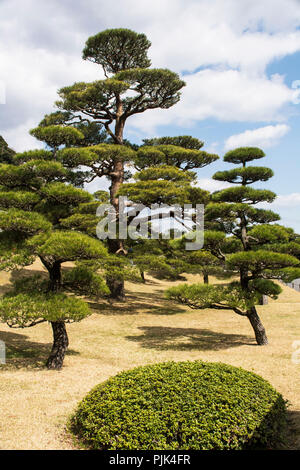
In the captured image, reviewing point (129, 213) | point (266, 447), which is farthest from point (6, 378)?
point (129, 213)

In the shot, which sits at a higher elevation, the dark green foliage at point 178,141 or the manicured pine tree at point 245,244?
the dark green foliage at point 178,141

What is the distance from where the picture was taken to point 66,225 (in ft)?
31.9

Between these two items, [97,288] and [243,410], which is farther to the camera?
[97,288]

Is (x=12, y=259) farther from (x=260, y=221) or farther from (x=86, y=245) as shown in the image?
(x=260, y=221)

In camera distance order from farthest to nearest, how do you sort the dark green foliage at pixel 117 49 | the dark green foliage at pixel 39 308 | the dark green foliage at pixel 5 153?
1. the dark green foliage at pixel 5 153
2. the dark green foliage at pixel 117 49
3. the dark green foliage at pixel 39 308

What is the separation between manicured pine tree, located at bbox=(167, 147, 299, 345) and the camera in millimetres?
10773

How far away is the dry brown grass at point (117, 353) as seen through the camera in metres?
5.75

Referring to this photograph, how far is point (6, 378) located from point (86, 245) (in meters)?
3.57

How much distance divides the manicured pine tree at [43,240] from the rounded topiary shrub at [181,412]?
3.15m

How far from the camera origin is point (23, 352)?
1026 centimetres

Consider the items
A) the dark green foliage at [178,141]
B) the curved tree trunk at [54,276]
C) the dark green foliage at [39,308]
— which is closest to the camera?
the dark green foliage at [39,308]

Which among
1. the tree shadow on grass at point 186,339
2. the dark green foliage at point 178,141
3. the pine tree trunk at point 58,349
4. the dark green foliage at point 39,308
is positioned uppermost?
the dark green foliage at point 178,141

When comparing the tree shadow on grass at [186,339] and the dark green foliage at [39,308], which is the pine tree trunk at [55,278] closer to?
the dark green foliage at [39,308]

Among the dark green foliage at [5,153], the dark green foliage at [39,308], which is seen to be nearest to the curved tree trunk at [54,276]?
the dark green foliage at [39,308]
